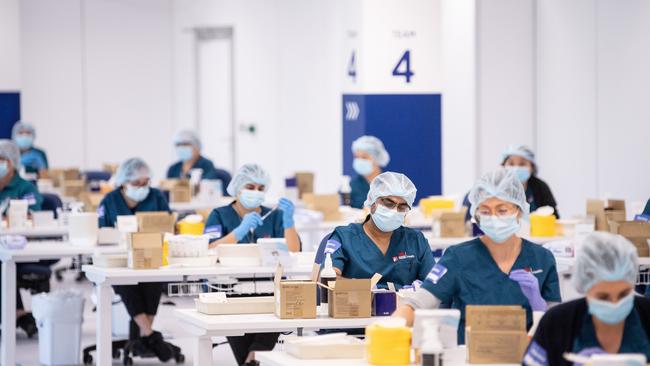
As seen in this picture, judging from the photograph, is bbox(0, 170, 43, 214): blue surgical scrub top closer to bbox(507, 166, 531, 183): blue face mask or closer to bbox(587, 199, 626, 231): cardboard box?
bbox(507, 166, 531, 183): blue face mask

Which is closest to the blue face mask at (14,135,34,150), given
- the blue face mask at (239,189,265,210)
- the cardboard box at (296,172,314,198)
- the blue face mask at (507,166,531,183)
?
the cardboard box at (296,172,314,198)

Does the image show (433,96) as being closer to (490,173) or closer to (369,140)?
(369,140)

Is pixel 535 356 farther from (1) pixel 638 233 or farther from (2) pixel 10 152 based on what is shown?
(2) pixel 10 152

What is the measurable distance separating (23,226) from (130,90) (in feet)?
24.4

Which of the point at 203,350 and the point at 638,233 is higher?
the point at 638,233

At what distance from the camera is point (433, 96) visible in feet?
34.0

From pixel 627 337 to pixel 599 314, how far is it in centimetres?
15

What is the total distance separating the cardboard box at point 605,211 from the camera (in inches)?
293

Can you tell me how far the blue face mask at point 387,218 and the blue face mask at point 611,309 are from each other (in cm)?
193

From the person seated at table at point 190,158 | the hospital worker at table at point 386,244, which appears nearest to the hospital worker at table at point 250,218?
the hospital worker at table at point 386,244

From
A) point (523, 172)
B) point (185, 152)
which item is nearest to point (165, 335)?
point (523, 172)

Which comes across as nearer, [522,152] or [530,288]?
[530,288]

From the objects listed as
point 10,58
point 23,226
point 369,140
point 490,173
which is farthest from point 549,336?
point 10,58

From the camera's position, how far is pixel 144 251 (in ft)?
20.7
